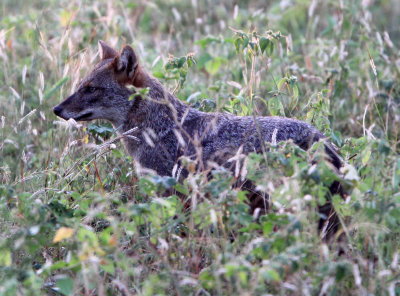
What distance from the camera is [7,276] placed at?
3609 mm

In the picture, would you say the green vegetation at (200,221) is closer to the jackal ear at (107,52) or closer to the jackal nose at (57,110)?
the jackal nose at (57,110)

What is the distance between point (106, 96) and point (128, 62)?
13.5 inches

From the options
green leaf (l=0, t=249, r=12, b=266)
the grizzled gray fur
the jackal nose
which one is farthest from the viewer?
the jackal nose

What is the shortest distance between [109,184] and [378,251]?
2306 millimetres

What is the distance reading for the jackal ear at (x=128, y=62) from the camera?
17.4 feet

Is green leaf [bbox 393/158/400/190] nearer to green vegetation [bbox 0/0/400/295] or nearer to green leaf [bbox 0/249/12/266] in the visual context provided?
green vegetation [bbox 0/0/400/295]

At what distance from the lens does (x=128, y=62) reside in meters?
5.37

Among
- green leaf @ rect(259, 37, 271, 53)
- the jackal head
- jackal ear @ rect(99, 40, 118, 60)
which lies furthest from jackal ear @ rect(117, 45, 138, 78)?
green leaf @ rect(259, 37, 271, 53)

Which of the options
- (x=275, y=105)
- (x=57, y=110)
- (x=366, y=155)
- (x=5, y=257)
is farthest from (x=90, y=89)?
(x=366, y=155)

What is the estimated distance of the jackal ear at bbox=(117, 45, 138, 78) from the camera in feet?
17.4

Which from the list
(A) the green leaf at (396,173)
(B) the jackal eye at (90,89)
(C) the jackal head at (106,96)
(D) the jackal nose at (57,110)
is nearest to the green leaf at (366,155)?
(A) the green leaf at (396,173)

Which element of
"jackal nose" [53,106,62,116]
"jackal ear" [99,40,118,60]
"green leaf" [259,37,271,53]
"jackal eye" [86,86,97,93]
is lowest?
"jackal nose" [53,106,62,116]

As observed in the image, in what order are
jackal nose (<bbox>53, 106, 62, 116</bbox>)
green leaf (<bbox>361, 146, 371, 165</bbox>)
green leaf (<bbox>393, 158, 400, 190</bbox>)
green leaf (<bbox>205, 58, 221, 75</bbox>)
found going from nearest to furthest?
1. green leaf (<bbox>393, 158, 400, 190</bbox>)
2. green leaf (<bbox>361, 146, 371, 165</bbox>)
3. jackal nose (<bbox>53, 106, 62, 116</bbox>)
4. green leaf (<bbox>205, 58, 221, 75</bbox>)

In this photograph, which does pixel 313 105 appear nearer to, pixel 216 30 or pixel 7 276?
pixel 7 276
